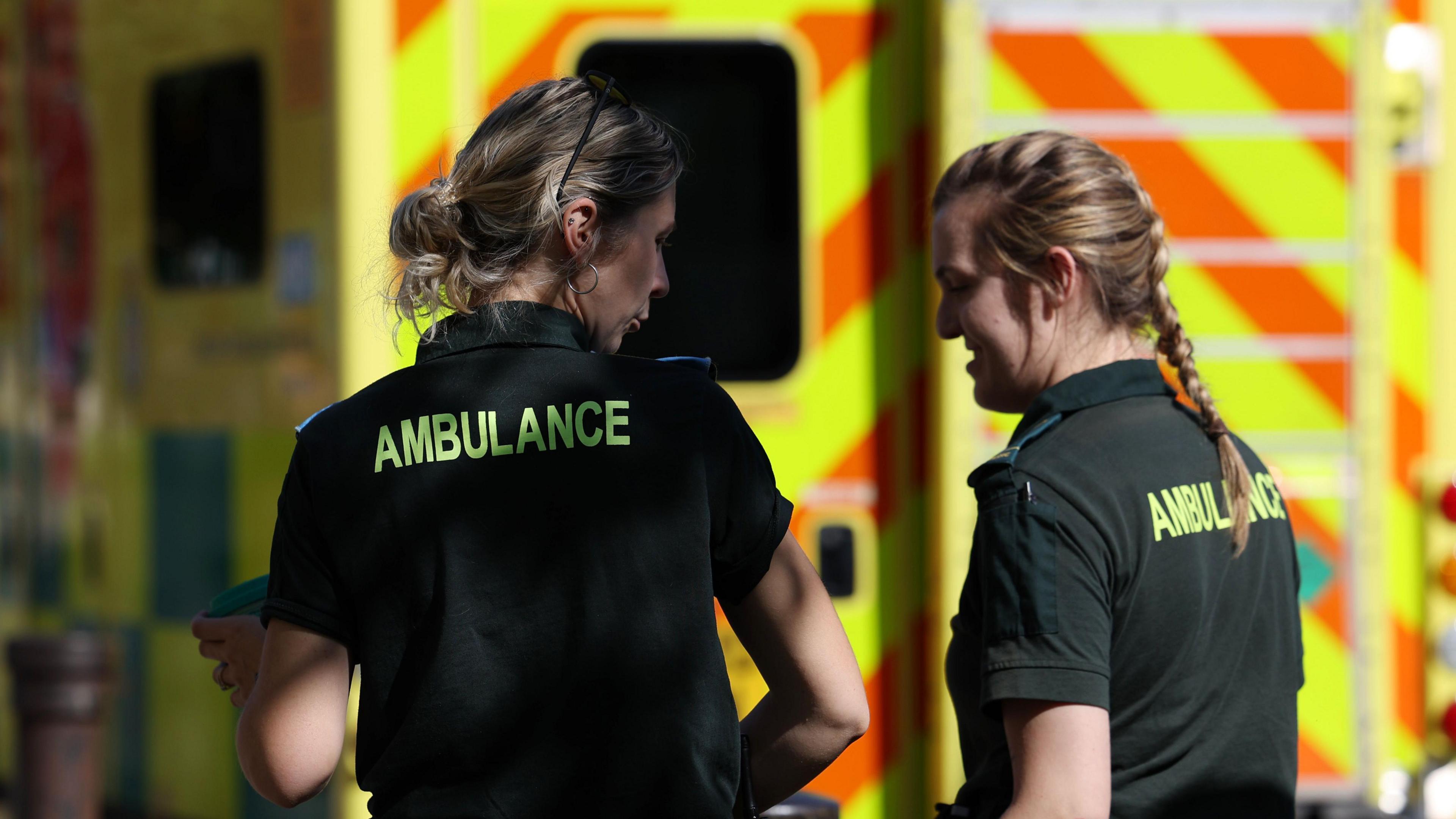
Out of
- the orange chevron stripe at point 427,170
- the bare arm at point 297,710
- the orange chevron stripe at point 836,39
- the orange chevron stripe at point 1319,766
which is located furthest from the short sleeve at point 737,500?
the orange chevron stripe at point 1319,766

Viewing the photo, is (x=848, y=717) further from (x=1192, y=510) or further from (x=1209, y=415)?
(x=1209, y=415)

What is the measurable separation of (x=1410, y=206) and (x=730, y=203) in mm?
1285

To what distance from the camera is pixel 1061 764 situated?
5.14ft

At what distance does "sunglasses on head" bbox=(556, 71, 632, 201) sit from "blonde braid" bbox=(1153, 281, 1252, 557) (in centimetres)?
66

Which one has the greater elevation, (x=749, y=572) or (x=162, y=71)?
(x=162, y=71)

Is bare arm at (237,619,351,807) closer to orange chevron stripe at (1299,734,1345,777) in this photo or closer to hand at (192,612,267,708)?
hand at (192,612,267,708)

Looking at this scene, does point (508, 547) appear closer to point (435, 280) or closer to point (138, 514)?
point (435, 280)

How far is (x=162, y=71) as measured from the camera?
3484 millimetres

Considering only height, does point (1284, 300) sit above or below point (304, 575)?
above

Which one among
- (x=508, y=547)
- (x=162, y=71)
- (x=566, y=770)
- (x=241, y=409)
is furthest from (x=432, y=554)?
(x=162, y=71)

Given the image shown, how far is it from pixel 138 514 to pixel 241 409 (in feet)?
1.93

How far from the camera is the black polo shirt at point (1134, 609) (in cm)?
161

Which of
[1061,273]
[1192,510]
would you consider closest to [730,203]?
[1061,273]

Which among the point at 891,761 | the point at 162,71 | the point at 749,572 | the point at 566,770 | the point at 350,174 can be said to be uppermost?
the point at 162,71
